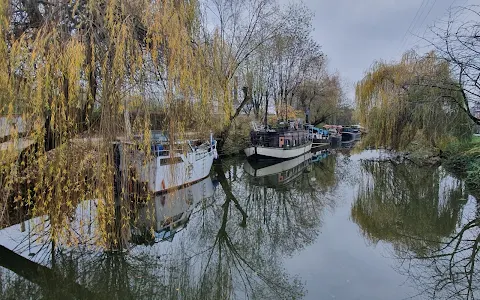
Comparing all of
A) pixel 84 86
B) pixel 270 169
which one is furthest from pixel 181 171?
pixel 270 169

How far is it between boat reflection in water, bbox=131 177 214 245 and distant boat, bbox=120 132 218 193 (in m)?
0.36

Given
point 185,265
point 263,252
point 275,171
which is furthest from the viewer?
point 275,171

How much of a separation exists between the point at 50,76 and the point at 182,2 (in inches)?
72.5

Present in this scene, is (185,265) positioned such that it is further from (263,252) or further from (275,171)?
(275,171)

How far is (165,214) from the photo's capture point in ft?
25.6

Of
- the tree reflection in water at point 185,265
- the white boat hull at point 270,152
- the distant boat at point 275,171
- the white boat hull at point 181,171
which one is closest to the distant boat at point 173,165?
the white boat hull at point 181,171

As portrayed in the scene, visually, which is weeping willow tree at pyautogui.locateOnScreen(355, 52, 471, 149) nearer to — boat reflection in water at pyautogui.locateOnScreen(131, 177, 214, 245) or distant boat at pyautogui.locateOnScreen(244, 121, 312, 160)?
distant boat at pyautogui.locateOnScreen(244, 121, 312, 160)

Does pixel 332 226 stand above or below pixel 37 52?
below

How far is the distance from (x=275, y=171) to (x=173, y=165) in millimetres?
11083

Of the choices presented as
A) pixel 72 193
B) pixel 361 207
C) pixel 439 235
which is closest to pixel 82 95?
pixel 72 193

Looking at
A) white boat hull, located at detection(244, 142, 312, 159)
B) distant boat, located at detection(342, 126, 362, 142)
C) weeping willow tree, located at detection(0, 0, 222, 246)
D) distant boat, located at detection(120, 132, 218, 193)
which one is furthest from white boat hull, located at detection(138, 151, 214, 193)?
distant boat, located at detection(342, 126, 362, 142)

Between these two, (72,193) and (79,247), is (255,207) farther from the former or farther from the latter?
(72,193)

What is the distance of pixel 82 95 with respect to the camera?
3707mm

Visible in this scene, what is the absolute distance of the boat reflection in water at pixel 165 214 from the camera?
19.7 ft
